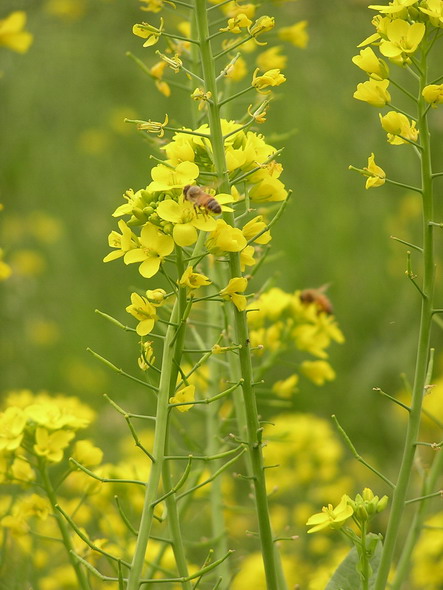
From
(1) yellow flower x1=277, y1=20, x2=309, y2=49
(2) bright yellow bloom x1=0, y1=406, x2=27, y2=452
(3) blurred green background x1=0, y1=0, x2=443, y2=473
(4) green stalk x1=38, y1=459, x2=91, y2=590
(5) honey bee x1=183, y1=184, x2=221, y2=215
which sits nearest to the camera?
(5) honey bee x1=183, y1=184, x2=221, y2=215

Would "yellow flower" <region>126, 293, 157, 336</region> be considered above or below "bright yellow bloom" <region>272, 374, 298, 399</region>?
above

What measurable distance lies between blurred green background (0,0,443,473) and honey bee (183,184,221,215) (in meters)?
2.34

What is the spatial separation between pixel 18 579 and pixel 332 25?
3778mm

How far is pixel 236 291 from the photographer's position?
1293 mm

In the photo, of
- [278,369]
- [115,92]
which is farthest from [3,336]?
[115,92]

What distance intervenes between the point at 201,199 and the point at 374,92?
0.39m

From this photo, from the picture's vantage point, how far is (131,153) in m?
5.75

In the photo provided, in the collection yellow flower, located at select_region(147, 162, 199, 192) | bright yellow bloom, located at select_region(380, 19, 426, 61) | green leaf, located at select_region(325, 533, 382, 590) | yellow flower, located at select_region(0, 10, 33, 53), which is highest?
bright yellow bloom, located at select_region(380, 19, 426, 61)

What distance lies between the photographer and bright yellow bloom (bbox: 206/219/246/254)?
4.15 feet

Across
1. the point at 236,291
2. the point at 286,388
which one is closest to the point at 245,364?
the point at 236,291

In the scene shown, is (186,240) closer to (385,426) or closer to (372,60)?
(372,60)

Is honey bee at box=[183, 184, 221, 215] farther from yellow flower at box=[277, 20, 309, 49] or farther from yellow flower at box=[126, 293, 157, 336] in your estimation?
yellow flower at box=[277, 20, 309, 49]

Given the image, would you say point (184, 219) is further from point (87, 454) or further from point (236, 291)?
point (87, 454)

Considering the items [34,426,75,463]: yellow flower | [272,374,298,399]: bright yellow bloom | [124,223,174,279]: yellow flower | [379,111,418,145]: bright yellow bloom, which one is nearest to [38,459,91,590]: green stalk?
[34,426,75,463]: yellow flower
